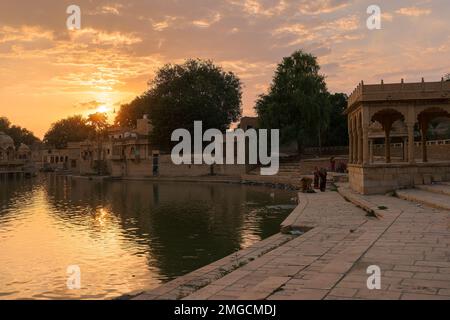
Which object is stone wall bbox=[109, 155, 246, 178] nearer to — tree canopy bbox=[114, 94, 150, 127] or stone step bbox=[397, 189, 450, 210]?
tree canopy bbox=[114, 94, 150, 127]

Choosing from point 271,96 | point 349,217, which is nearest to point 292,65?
point 271,96

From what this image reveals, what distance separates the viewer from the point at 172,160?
55.6m

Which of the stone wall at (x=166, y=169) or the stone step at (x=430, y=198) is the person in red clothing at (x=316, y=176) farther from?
the stone wall at (x=166, y=169)

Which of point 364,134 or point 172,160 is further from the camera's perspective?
point 172,160

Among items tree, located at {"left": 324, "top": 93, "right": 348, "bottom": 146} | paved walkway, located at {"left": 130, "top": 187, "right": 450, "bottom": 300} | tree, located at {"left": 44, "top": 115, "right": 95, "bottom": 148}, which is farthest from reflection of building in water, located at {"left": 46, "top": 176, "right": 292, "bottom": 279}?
tree, located at {"left": 44, "top": 115, "right": 95, "bottom": 148}

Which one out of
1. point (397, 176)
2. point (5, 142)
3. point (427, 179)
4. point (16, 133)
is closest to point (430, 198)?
point (397, 176)

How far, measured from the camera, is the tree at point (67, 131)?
10106cm

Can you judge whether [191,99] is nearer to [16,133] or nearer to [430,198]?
[430,198]

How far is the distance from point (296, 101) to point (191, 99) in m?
14.5

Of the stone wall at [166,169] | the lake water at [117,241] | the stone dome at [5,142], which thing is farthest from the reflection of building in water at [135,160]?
the lake water at [117,241]

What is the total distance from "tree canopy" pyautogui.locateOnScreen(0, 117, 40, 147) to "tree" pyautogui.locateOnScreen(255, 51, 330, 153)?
8241 centimetres

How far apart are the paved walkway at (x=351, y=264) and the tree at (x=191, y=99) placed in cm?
4327
